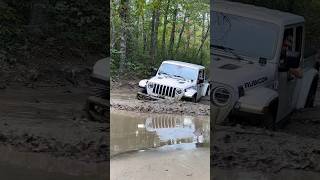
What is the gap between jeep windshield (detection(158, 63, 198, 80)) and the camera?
427cm

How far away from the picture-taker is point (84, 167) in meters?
4.64

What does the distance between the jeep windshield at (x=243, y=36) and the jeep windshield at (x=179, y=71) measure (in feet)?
0.79

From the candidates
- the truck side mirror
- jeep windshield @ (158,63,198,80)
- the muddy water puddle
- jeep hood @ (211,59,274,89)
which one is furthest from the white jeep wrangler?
the muddy water puddle

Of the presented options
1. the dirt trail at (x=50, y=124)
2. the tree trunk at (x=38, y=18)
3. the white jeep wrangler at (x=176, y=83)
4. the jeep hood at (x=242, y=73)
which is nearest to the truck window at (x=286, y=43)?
the jeep hood at (x=242, y=73)

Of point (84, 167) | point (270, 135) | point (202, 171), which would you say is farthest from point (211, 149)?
point (84, 167)

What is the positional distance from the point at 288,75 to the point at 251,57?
1.03ft

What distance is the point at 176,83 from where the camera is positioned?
14.3 feet

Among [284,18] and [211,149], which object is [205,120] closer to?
[211,149]

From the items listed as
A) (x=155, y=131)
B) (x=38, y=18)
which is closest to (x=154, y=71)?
(x=155, y=131)

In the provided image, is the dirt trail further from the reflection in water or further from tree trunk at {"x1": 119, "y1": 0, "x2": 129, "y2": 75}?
tree trunk at {"x1": 119, "y1": 0, "x2": 129, "y2": 75}

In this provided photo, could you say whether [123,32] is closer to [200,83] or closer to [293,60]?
[200,83]

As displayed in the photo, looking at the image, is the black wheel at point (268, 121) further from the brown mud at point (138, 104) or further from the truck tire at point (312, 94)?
the brown mud at point (138, 104)

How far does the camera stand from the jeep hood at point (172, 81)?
4312 mm

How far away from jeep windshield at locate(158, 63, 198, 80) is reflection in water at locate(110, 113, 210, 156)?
12.2 inches
